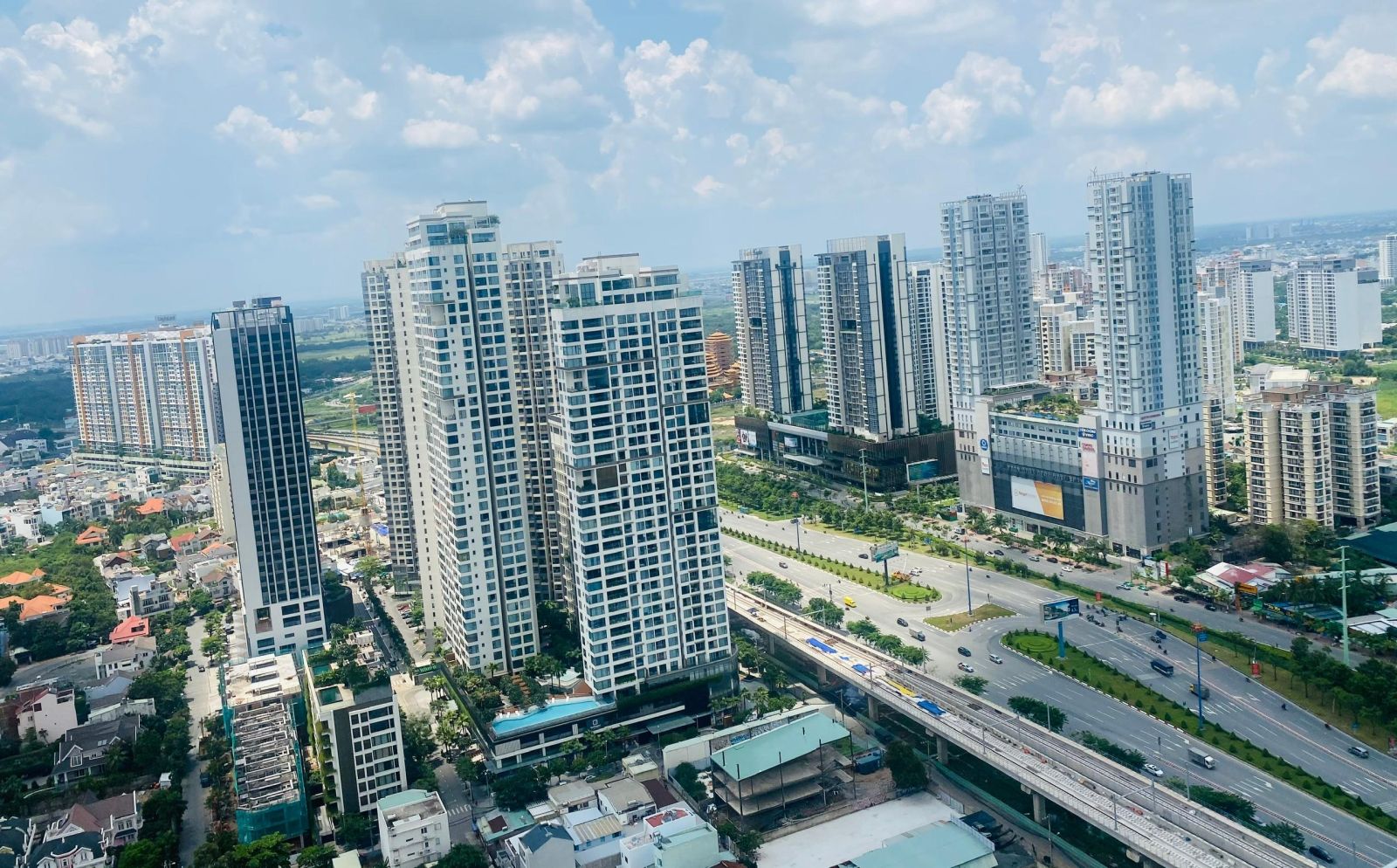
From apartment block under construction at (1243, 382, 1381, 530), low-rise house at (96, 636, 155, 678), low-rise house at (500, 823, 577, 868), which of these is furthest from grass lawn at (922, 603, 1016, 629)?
low-rise house at (96, 636, 155, 678)

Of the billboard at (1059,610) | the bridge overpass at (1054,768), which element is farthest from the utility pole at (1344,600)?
the bridge overpass at (1054,768)

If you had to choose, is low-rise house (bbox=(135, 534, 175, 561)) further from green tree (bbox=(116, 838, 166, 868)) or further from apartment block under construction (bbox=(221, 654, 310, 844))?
green tree (bbox=(116, 838, 166, 868))

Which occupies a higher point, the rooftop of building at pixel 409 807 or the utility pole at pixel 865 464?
the utility pole at pixel 865 464

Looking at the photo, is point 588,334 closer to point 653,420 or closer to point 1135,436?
point 653,420

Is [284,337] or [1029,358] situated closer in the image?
[284,337]

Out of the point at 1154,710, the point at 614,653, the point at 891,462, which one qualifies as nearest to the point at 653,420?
the point at 614,653

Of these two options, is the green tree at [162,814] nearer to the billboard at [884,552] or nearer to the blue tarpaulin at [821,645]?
the blue tarpaulin at [821,645]
